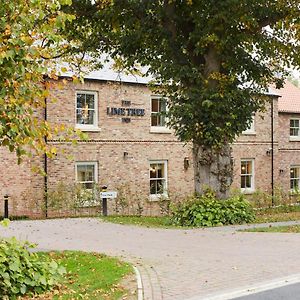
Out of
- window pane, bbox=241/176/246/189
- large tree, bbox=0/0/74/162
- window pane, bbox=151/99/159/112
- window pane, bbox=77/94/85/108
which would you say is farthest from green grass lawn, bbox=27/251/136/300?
window pane, bbox=241/176/246/189

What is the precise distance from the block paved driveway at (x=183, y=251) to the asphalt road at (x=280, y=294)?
473mm

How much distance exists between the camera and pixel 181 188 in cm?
2866

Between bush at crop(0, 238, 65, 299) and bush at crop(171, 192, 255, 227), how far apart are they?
929 cm

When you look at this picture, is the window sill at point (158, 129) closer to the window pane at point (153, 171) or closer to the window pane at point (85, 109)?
the window pane at point (153, 171)

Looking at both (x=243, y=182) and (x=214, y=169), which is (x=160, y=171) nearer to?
(x=243, y=182)

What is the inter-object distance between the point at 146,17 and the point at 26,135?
39.8 ft

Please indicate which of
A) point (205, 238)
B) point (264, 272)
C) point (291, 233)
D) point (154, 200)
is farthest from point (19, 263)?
point (154, 200)

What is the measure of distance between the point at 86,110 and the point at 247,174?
34.8 ft

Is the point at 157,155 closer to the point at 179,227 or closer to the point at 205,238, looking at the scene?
the point at 179,227

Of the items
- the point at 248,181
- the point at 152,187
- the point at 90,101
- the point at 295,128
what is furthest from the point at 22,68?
the point at 295,128

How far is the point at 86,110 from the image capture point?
2539cm

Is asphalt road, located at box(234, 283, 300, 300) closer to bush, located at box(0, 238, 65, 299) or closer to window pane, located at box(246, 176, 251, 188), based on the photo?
bush, located at box(0, 238, 65, 299)

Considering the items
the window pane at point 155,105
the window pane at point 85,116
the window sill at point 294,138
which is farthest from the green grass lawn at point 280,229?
the window sill at point 294,138

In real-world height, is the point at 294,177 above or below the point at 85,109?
below
